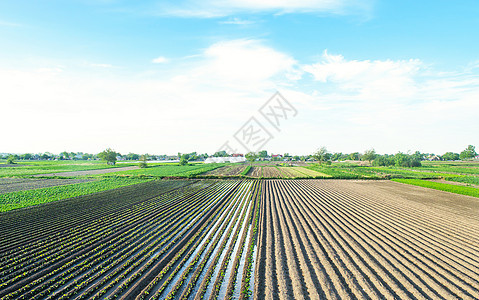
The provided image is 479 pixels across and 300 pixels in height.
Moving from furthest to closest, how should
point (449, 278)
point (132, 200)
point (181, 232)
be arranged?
point (132, 200) < point (181, 232) < point (449, 278)

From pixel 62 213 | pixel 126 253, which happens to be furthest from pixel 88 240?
pixel 62 213

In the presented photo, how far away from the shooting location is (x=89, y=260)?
9203 mm

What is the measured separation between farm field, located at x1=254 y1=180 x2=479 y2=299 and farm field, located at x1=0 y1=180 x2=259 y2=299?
1.36m

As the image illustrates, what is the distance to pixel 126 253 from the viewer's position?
32.7 ft

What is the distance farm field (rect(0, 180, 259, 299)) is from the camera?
738 centimetres

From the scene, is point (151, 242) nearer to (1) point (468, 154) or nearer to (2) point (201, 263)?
(2) point (201, 263)

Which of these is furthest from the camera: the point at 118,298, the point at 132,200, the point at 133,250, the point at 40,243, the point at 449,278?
the point at 132,200

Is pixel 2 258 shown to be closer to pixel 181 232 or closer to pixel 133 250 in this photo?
pixel 133 250

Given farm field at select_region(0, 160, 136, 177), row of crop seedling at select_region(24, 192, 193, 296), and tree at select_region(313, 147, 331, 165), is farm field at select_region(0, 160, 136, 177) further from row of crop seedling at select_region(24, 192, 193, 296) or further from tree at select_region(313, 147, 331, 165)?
tree at select_region(313, 147, 331, 165)

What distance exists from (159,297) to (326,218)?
1217 centimetres

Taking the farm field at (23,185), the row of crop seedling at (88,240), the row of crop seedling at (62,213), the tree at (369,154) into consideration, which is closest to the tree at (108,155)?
the farm field at (23,185)

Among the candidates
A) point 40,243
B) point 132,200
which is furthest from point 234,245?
point 132,200

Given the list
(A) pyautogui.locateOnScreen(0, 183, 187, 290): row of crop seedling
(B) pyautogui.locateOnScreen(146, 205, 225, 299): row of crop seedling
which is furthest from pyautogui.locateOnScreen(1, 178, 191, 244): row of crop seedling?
(B) pyautogui.locateOnScreen(146, 205, 225, 299): row of crop seedling

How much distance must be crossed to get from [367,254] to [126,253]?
1057 centimetres
